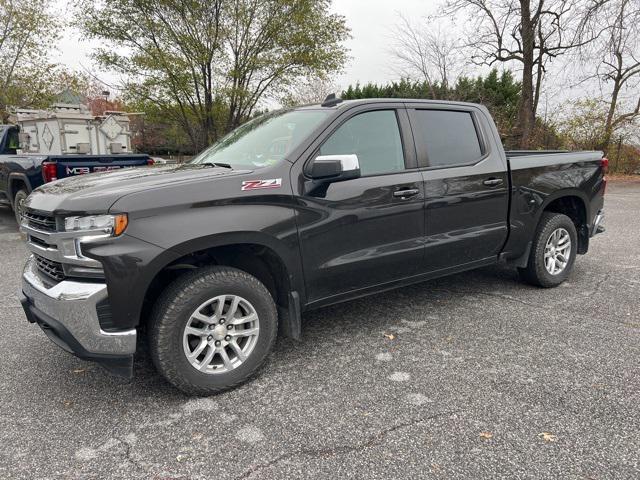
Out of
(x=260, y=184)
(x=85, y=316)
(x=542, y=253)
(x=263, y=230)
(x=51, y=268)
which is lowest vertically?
(x=542, y=253)

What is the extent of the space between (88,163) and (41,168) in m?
0.66

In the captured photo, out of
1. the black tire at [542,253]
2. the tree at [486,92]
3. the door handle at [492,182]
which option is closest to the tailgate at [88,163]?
the door handle at [492,182]

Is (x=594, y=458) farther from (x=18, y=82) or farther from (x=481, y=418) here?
(x=18, y=82)

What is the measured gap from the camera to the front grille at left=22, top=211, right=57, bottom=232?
2.66m

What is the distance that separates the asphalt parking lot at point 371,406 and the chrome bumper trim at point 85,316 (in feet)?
1.44

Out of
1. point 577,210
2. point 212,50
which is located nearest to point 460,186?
point 577,210

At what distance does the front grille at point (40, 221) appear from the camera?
2.66m

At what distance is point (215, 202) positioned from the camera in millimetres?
2756

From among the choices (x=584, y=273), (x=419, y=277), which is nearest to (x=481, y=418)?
(x=419, y=277)

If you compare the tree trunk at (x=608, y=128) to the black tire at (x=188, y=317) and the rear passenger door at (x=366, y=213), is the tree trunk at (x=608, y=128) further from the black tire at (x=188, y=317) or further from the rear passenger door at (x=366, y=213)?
the black tire at (x=188, y=317)

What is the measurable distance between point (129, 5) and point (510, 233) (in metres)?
12.9

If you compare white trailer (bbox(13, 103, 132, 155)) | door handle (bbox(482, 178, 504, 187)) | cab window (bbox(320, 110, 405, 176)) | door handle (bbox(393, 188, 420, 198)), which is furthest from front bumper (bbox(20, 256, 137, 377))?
white trailer (bbox(13, 103, 132, 155))

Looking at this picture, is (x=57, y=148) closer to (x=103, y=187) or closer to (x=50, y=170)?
(x=50, y=170)

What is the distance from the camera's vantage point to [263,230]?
2891 mm
